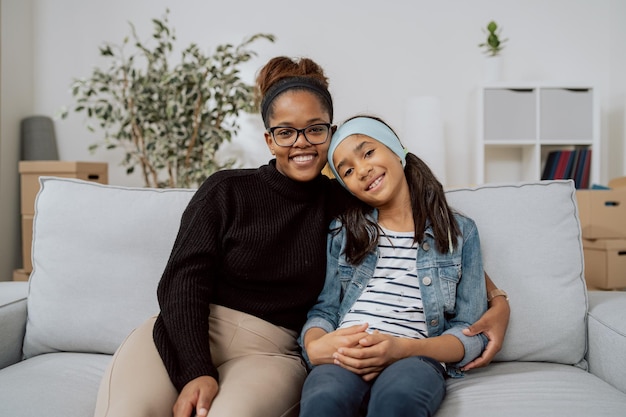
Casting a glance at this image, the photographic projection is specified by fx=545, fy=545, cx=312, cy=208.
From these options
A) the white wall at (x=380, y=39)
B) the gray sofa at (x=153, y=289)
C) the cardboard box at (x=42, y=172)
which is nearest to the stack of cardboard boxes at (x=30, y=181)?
the cardboard box at (x=42, y=172)

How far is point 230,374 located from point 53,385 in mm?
423

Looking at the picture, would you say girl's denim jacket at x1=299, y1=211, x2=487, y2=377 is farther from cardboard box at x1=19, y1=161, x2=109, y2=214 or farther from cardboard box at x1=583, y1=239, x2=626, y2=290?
cardboard box at x1=19, y1=161, x2=109, y2=214

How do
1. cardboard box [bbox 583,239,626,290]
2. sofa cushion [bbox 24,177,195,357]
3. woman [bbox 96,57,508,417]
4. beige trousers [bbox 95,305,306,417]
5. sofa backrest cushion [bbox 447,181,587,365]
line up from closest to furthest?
beige trousers [bbox 95,305,306,417]
woman [bbox 96,57,508,417]
sofa backrest cushion [bbox 447,181,587,365]
sofa cushion [bbox 24,177,195,357]
cardboard box [bbox 583,239,626,290]

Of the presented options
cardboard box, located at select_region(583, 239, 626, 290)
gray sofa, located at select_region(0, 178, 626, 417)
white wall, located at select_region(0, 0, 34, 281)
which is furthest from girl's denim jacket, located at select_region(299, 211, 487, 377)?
white wall, located at select_region(0, 0, 34, 281)

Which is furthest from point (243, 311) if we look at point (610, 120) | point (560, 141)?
point (610, 120)

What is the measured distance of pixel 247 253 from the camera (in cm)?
130

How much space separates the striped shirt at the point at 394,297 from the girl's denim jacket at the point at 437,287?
0.06 feet

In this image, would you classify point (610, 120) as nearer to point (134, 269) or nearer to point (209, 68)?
point (209, 68)

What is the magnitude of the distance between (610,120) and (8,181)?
376 centimetres

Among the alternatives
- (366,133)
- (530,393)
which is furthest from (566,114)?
(530,393)

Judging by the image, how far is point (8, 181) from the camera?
329 cm

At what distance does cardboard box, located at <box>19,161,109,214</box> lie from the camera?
9.57 feet

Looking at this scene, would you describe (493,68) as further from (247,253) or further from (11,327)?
(11,327)

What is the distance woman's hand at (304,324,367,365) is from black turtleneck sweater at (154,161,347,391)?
6.4 inches
